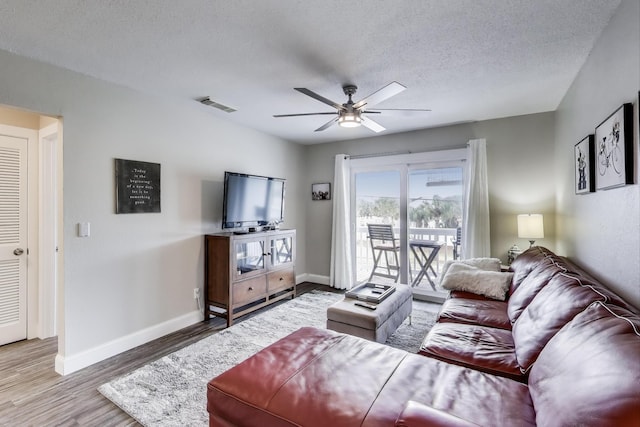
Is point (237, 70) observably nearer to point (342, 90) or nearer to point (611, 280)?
point (342, 90)

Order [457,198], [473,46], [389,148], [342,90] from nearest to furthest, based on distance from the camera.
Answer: [473,46] < [342,90] < [457,198] < [389,148]

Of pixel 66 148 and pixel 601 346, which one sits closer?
pixel 601 346

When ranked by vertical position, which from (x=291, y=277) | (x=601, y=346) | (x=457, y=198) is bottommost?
(x=291, y=277)

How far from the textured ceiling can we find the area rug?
2487 millimetres

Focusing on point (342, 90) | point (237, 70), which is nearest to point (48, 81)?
point (237, 70)

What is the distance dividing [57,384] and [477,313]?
10.9 ft

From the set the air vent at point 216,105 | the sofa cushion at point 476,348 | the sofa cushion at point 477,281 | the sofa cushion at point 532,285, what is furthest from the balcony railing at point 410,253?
the air vent at point 216,105

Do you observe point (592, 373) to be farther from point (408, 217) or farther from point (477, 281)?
point (408, 217)

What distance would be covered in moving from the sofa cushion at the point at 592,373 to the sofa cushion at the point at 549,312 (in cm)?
14

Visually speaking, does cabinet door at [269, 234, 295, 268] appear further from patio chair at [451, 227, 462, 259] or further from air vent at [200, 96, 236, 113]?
patio chair at [451, 227, 462, 259]

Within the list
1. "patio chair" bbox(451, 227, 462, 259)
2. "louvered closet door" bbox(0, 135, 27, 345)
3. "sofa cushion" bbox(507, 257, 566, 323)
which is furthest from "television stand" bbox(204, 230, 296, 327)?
"sofa cushion" bbox(507, 257, 566, 323)

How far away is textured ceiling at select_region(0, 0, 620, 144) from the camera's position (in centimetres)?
173

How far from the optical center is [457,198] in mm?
4160

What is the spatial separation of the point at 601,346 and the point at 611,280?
1162 millimetres
